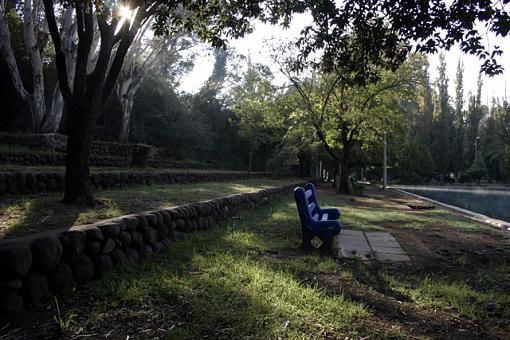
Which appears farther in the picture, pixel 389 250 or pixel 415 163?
pixel 415 163

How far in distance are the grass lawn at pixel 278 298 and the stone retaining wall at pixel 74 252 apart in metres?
0.14

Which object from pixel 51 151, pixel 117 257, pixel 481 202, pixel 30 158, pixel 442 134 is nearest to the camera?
pixel 117 257

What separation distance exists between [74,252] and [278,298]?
1.95 m

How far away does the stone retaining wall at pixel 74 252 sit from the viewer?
9.00 feet

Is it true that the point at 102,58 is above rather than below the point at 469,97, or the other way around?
below

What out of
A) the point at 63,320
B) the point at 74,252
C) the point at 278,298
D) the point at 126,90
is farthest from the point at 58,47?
the point at 126,90

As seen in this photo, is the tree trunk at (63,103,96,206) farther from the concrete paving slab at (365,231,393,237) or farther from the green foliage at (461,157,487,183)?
the green foliage at (461,157,487,183)

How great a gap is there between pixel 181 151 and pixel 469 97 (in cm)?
4960

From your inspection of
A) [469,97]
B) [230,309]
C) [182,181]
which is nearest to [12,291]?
[230,309]

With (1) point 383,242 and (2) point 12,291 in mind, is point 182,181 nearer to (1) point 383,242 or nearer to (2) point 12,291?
(1) point 383,242

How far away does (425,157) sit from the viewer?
4684 cm

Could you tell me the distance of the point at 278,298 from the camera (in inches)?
134

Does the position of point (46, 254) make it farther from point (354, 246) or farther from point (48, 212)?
point (354, 246)

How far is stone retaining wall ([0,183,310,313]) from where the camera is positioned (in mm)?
2743
